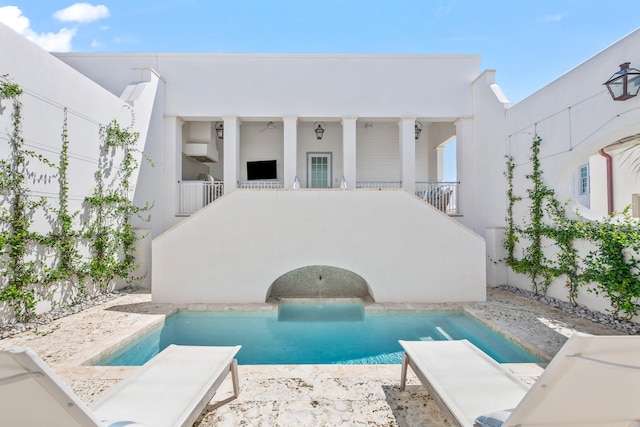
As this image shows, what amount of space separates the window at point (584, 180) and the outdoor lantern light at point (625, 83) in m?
8.83

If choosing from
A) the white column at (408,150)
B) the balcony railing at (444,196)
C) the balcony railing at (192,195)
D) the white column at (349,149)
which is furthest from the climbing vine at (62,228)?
the balcony railing at (444,196)

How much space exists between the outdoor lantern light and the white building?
17cm

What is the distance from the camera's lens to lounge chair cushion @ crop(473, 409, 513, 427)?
1.79m

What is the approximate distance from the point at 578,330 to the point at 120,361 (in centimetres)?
672

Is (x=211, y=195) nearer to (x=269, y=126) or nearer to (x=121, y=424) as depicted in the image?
(x=269, y=126)

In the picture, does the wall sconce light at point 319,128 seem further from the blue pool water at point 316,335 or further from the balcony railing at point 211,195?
the blue pool water at point 316,335

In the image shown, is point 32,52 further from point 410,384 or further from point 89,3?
point 410,384

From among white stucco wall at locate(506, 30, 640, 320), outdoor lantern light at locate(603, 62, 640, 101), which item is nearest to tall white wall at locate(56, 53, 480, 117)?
white stucco wall at locate(506, 30, 640, 320)

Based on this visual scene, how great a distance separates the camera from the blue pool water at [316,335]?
4.22 meters

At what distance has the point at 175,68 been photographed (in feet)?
29.6

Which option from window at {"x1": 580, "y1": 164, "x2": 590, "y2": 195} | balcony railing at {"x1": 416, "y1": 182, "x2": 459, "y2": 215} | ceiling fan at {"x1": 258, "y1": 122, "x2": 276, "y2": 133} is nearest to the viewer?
balcony railing at {"x1": 416, "y1": 182, "x2": 459, "y2": 215}

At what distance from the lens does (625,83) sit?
454cm

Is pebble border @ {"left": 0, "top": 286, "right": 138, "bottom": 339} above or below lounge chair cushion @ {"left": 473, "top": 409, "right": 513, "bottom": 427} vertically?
below

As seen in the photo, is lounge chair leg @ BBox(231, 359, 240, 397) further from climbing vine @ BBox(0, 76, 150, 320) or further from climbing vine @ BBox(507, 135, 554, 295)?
climbing vine @ BBox(507, 135, 554, 295)
